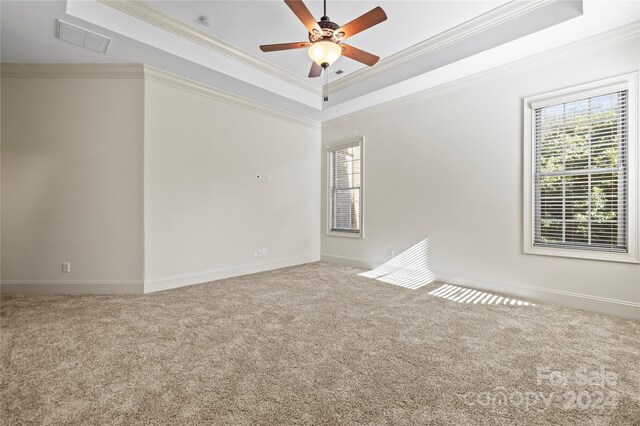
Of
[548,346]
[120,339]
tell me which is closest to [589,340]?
[548,346]

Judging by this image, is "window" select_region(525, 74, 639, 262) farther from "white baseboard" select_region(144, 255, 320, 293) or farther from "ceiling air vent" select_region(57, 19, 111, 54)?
"ceiling air vent" select_region(57, 19, 111, 54)

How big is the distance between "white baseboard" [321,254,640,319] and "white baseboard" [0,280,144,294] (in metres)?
4.29

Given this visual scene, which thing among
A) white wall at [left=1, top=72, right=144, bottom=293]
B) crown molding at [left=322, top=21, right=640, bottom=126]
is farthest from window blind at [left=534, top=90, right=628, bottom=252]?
white wall at [left=1, top=72, right=144, bottom=293]

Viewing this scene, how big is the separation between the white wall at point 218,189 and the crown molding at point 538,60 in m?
2.20

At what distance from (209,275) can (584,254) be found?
4747mm

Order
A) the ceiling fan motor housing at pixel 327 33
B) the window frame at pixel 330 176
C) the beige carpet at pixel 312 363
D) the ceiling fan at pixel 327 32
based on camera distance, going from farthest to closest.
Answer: the window frame at pixel 330 176 → the ceiling fan motor housing at pixel 327 33 → the ceiling fan at pixel 327 32 → the beige carpet at pixel 312 363

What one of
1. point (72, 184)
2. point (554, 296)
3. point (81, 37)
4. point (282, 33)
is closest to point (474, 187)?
point (554, 296)

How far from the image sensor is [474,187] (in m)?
4.00

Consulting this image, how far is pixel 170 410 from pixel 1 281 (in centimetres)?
370

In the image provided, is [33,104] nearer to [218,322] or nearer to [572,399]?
[218,322]

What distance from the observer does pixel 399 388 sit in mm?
1778

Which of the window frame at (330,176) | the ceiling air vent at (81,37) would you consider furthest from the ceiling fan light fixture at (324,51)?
the window frame at (330,176)

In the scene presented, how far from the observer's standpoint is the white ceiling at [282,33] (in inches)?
110

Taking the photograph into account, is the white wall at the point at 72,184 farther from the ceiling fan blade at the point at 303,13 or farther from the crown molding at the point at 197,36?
the ceiling fan blade at the point at 303,13
